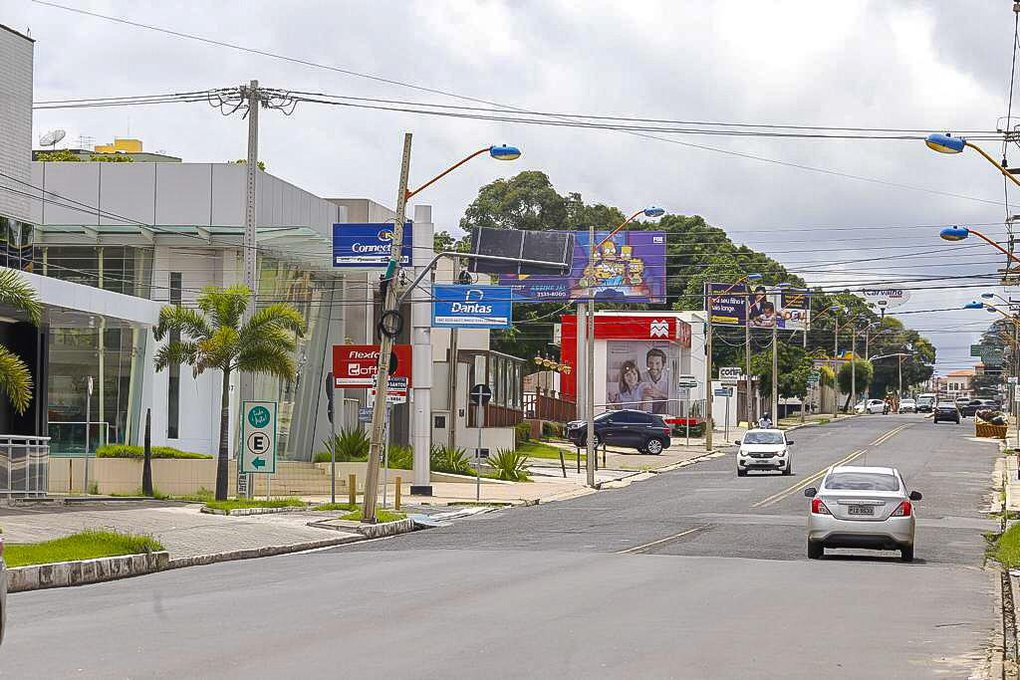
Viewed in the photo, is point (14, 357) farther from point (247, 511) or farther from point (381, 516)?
point (381, 516)

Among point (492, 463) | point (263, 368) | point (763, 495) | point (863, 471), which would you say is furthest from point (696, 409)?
point (863, 471)

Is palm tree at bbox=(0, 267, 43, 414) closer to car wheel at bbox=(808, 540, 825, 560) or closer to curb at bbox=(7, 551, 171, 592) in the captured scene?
curb at bbox=(7, 551, 171, 592)

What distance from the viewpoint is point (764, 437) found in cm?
5100

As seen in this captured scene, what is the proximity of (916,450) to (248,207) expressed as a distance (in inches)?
1504

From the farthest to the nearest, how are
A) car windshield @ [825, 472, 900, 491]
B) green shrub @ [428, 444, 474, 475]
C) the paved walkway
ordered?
green shrub @ [428, 444, 474, 475]
the paved walkway
car windshield @ [825, 472, 900, 491]

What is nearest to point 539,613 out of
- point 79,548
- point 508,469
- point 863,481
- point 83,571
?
point 83,571

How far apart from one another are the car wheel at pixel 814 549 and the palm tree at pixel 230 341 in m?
15.7

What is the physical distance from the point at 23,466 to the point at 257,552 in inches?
326

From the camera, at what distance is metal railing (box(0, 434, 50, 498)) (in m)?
29.4

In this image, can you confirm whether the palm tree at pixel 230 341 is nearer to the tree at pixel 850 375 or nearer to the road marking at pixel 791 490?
the road marking at pixel 791 490

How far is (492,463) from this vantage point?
167ft

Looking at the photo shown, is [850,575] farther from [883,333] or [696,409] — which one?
[883,333]

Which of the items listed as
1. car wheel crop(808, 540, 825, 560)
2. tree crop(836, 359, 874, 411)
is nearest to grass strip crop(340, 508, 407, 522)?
car wheel crop(808, 540, 825, 560)

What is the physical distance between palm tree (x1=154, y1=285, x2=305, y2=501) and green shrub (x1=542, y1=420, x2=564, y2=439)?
38141 millimetres
